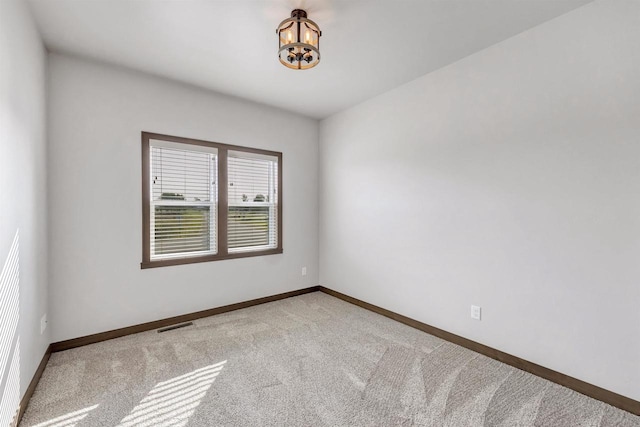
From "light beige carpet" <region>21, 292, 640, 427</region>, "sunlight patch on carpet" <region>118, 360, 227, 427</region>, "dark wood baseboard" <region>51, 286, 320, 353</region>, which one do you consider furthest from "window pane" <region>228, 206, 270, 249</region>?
"sunlight patch on carpet" <region>118, 360, 227, 427</region>

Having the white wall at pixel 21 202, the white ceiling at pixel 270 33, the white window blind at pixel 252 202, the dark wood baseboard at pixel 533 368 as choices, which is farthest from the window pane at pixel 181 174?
the dark wood baseboard at pixel 533 368

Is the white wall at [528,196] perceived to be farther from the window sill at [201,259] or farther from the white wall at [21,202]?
the white wall at [21,202]

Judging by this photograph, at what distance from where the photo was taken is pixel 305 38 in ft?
7.00

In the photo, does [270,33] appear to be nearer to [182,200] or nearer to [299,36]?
[299,36]

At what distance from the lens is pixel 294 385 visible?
2.16m

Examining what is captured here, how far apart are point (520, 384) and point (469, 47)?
Result: 277 centimetres

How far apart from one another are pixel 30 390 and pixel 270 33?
123 inches

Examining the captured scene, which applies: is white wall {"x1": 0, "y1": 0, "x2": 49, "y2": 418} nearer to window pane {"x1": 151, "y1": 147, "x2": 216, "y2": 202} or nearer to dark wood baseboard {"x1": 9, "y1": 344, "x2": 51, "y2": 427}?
dark wood baseboard {"x1": 9, "y1": 344, "x2": 51, "y2": 427}

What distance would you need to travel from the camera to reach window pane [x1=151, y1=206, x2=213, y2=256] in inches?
128

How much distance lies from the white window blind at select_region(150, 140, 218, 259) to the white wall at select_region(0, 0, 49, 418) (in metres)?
0.92

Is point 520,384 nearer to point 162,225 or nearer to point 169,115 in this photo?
point 162,225

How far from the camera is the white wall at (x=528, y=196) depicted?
194 cm

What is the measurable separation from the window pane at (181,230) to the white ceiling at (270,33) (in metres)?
1.46

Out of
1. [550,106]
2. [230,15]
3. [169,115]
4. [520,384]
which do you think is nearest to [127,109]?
[169,115]
